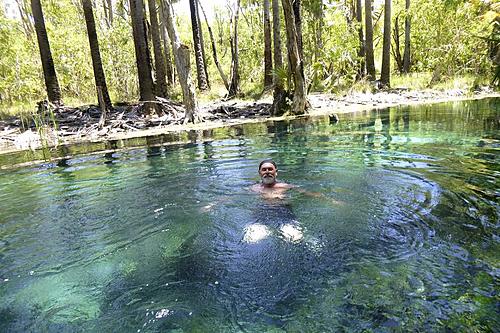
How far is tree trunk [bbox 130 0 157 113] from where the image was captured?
16531 mm

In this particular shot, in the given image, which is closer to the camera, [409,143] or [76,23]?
[409,143]

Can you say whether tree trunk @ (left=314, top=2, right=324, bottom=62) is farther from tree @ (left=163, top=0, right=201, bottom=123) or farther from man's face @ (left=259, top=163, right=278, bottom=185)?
man's face @ (left=259, top=163, right=278, bottom=185)

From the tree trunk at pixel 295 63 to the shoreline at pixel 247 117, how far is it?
56cm

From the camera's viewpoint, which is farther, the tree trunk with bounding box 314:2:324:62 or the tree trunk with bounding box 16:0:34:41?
the tree trunk with bounding box 16:0:34:41

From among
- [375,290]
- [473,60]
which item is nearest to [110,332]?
[375,290]

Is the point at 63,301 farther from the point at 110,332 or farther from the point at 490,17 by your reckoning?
the point at 490,17

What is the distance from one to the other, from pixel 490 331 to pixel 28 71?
3050 cm

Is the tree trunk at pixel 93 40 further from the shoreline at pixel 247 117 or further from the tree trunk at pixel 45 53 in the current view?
the shoreline at pixel 247 117

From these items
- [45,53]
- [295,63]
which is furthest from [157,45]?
[295,63]

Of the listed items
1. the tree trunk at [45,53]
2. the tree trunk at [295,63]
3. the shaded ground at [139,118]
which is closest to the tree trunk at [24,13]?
the tree trunk at [45,53]

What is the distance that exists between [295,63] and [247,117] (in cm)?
309

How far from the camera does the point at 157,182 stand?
7715mm

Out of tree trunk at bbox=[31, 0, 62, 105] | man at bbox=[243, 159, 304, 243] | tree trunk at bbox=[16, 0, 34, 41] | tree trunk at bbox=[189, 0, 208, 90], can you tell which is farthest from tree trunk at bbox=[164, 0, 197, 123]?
tree trunk at bbox=[16, 0, 34, 41]

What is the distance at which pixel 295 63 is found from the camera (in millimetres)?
15398
